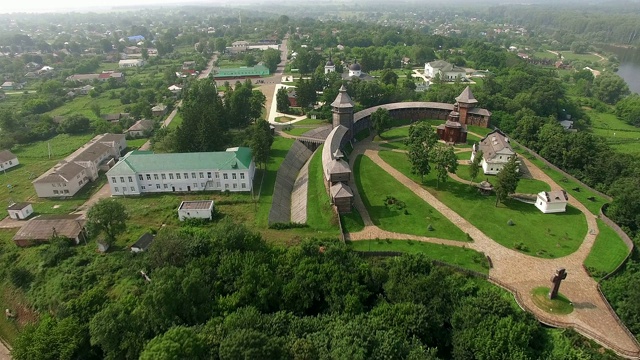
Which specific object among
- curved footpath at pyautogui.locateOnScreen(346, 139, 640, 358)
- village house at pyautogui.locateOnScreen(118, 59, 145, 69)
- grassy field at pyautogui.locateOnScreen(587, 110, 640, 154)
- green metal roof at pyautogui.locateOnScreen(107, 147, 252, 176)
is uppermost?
green metal roof at pyautogui.locateOnScreen(107, 147, 252, 176)

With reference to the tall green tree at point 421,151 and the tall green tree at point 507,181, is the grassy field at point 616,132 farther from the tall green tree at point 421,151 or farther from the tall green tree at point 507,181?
the tall green tree at point 421,151

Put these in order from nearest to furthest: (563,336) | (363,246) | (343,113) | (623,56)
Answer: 1. (563,336)
2. (363,246)
3. (343,113)
4. (623,56)

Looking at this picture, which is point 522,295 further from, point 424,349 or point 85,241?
point 85,241

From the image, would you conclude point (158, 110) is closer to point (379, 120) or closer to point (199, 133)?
point (199, 133)

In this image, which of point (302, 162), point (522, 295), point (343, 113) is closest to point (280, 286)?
point (522, 295)

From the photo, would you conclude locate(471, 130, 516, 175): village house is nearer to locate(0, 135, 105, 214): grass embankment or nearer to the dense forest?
the dense forest

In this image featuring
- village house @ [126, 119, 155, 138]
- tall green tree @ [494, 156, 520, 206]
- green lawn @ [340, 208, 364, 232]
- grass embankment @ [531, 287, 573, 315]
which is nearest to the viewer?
grass embankment @ [531, 287, 573, 315]

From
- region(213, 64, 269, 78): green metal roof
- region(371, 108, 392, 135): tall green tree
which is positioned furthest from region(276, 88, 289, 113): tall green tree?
region(213, 64, 269, 78): green metal roof
